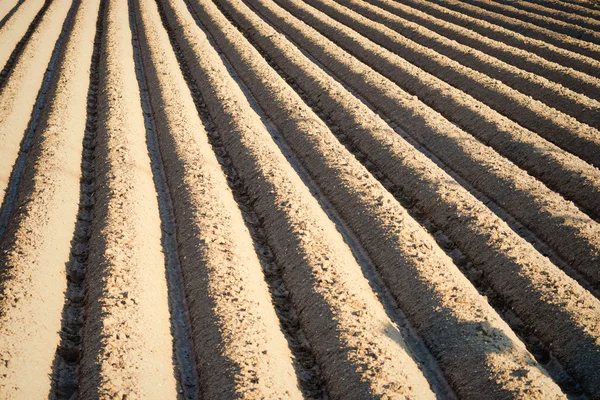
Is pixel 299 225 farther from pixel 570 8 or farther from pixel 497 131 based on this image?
pixel 570 8

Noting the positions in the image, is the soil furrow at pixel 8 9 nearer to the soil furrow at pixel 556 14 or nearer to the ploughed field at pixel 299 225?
the ploughed field at pixel 299 225

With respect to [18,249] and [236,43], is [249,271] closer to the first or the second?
[18,249]

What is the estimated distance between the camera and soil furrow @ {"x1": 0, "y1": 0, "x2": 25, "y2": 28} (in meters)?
17.9

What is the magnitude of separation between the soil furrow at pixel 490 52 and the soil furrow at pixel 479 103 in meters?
0.90

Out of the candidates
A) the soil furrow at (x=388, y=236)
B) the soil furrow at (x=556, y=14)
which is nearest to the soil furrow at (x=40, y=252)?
the soil furrow at (x=388, y=236)

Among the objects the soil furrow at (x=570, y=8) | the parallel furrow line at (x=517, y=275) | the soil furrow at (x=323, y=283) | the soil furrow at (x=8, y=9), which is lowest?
the soil furrow at (x=8, y=9)

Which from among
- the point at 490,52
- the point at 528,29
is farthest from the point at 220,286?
the point at 528,29

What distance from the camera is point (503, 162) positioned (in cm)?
823

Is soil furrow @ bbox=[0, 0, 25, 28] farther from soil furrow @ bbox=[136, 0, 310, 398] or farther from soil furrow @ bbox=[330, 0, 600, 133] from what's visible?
soil furrow @ bbox=[330, 0, 600, 133]

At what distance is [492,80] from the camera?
11617 mm

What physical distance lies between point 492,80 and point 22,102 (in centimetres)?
1272

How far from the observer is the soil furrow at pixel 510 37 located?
12.8 meters

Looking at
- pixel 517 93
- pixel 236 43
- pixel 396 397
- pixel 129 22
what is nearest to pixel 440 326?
pixel 396 397

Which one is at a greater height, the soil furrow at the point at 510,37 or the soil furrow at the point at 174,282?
the soil furrow at the point at 510,37
